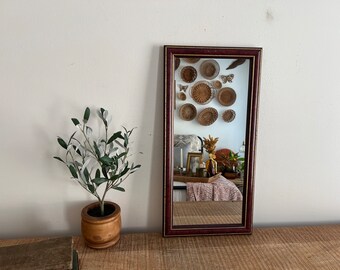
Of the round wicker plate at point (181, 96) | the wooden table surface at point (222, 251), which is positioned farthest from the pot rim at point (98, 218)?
the round wicker plate at point (181, 96)

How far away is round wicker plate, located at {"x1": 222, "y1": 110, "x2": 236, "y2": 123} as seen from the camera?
1.01 m

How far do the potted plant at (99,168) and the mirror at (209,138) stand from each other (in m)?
0.17

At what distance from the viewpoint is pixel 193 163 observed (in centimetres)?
103

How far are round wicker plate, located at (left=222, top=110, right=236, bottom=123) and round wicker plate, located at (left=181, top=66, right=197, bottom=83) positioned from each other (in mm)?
172

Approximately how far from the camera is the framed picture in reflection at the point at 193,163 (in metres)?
1.02

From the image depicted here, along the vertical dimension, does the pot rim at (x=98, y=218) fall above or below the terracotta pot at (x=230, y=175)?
below

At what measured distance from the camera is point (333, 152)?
3.71ft

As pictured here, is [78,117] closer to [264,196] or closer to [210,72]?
[210,72]

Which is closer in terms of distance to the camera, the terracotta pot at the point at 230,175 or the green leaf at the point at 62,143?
the green leaf at the point at 62,143

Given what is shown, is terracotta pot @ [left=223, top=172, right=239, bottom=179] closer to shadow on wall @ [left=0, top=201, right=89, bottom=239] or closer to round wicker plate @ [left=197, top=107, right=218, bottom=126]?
round wicker plate @ [left=197, top=107, right=218, bottom=126]

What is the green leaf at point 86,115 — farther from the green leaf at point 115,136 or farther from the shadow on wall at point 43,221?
the shadow on wall at point 43,221

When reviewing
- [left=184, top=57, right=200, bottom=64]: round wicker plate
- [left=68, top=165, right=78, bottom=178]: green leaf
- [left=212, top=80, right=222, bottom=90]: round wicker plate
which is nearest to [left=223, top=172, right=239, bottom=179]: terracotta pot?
[left=212, top=80, right=222, bottom=90]: round wicker plate

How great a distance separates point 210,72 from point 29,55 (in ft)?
2.09

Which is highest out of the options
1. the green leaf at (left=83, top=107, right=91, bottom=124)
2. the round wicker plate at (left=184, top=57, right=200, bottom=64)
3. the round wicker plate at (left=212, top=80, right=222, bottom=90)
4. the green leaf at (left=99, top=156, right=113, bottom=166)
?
Result: the round wicker plate at (left=184, top=57, right=200, bottom=64)
